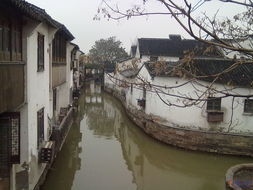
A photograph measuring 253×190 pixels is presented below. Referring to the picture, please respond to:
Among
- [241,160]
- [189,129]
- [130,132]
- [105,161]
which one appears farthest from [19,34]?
[130,132]

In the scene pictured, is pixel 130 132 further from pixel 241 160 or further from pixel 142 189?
pixel 142 189

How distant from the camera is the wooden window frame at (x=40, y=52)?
8625 mm

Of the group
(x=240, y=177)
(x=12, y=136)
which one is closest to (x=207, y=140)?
(x=240, y=177)

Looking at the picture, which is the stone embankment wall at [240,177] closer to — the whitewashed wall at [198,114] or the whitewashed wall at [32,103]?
the whitewashed wall at [32,103]

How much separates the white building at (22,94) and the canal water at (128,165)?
1.60 meters

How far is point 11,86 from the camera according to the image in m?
6.01

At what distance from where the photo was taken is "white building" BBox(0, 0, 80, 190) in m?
5.91

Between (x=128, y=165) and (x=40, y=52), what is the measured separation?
581 cm

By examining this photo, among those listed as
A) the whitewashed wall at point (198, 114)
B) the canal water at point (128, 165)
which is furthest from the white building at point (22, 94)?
the whitewashed wall at point (198, 114)

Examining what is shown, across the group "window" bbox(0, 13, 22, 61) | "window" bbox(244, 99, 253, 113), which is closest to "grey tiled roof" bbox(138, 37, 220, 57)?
"window" bbox(244, 99, 253, 113)

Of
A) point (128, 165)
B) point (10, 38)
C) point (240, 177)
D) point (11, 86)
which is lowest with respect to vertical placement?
point (128, 165)

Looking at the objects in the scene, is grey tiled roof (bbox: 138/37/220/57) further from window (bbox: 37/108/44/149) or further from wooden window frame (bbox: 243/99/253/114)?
window (bbox: 37/108/44/149)

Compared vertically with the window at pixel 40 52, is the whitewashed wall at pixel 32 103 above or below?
below

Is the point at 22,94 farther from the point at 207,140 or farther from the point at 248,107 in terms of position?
the point at 248,107
